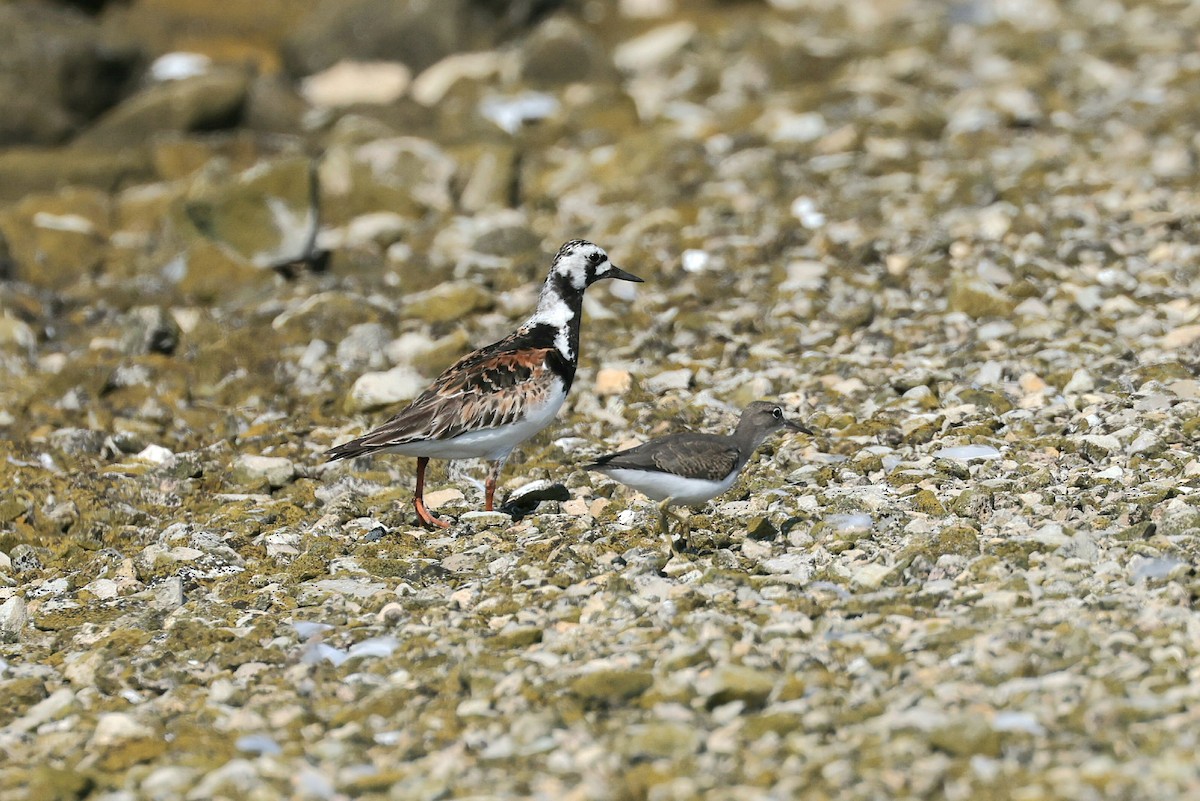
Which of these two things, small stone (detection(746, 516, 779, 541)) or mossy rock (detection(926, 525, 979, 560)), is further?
small stone (detection(746, 516, 779, 541))

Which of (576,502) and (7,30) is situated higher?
(7,30)

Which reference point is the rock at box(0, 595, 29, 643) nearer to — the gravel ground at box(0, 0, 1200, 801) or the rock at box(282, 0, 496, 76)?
the gravel ground at box(0, 0, 1200, 801)

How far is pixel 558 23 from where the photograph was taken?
21312 mm

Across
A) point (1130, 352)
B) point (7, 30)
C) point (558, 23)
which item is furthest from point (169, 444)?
point (558, 23)

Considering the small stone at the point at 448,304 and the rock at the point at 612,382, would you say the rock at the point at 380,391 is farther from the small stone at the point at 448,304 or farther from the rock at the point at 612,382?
the small stone at the point at 448,304

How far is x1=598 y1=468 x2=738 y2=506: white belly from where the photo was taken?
8406 millimetres

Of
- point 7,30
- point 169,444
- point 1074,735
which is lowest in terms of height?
point 169,444

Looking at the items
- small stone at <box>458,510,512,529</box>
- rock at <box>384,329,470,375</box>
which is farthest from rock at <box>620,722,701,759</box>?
rock at <box>384,329,470,375</box>

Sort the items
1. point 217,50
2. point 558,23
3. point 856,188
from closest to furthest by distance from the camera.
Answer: point 856,188 < point 558,23 < point 217,50

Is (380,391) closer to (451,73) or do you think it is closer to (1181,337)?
(1181,337)

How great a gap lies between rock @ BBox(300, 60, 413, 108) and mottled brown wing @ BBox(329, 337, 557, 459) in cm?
1286

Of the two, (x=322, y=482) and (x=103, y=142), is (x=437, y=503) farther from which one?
(x=103, y=142)

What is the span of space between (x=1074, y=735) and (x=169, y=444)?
7654 millimetres

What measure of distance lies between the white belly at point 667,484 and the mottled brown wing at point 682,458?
0.03m
